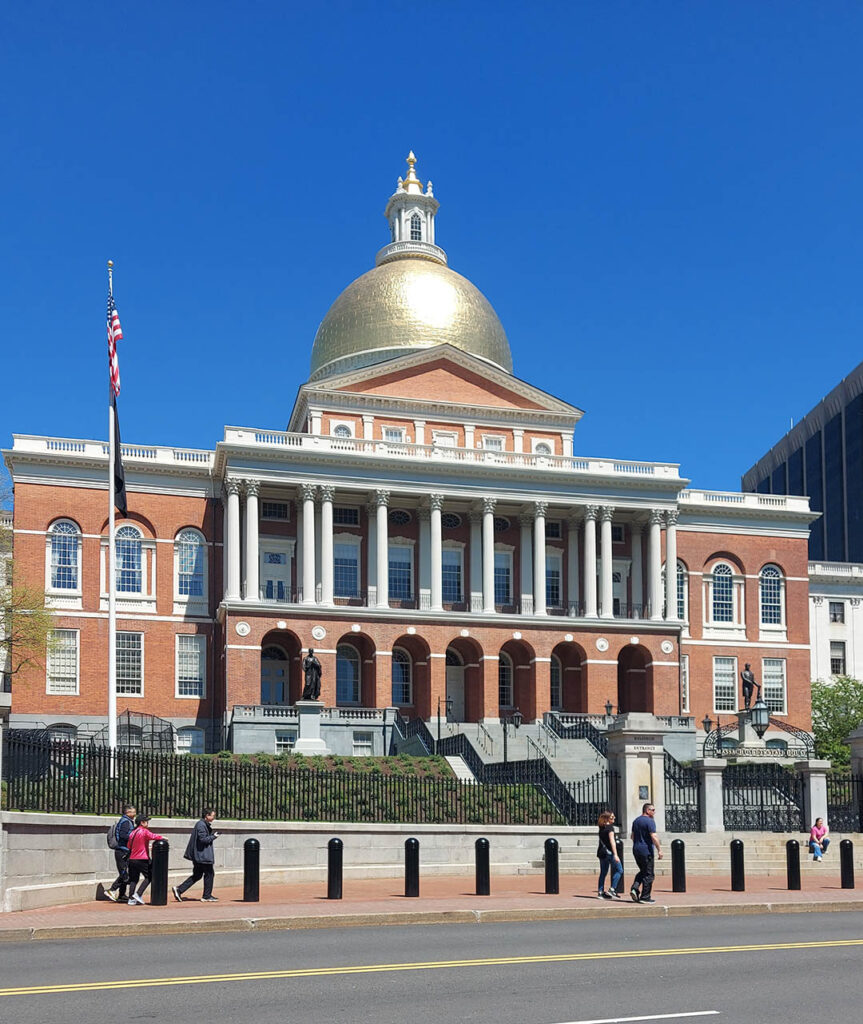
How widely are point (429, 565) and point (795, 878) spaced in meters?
37.0

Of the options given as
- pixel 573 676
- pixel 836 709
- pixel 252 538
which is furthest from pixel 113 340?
pixel 836 709

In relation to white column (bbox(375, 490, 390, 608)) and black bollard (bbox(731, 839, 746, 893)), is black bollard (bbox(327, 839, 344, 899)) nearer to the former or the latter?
black bollard (bbox(731, 839, 746, 893))

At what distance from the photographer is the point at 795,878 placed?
1094 inches

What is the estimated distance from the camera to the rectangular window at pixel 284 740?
186 ft

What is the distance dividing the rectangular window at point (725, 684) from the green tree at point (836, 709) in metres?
4.69

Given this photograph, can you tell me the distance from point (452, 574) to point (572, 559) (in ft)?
19.3

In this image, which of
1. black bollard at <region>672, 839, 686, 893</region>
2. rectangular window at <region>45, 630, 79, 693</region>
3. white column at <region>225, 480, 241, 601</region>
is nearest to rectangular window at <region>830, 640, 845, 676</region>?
white column at <region>225, 480, 241, 601</region>

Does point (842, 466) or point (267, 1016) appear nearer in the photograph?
point (267, 1016)

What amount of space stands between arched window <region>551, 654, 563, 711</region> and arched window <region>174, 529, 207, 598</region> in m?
16.4

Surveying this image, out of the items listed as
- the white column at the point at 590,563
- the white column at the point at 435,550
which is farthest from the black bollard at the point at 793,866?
the white column at the point at 590,563

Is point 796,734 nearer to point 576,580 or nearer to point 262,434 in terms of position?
point 576,580

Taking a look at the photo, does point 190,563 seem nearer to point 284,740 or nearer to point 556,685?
point 284,740

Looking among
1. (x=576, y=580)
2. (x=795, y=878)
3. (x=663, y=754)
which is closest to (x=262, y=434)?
(x=576, y=580)

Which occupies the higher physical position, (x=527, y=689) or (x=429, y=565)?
(x=429, y=565)
